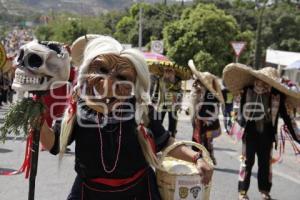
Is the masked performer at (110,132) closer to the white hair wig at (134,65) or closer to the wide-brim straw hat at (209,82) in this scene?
the white hair wig at (134,65)

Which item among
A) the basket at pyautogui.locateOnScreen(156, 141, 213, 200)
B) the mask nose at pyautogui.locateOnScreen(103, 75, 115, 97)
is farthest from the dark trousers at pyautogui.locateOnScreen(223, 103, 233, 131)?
the mask nose at pyautogui.locateOnScreen(103, 75, 115, 97)

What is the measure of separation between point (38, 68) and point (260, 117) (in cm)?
419

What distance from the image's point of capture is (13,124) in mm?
3256

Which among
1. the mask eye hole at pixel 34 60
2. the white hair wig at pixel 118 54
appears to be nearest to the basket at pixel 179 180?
the white hair wig at pixel 118 54

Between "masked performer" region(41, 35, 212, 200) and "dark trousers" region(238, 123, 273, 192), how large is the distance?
11.9 feet

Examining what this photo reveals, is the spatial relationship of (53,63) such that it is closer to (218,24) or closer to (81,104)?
(81,104)

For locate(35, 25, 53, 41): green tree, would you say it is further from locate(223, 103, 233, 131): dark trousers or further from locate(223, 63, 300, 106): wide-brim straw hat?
locate(223, 63, 300, 106): wide-brim straw hat

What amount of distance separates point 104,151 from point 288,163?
7.55 metres

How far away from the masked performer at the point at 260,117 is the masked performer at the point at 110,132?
Answer: 11.7 feet

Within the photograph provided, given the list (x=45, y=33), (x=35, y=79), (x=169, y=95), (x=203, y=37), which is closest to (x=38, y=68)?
(x=35, y=79)

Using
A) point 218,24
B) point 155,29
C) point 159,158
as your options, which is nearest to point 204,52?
point 218,24

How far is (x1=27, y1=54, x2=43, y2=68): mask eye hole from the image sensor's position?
3.10 meters

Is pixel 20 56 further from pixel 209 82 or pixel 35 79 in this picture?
pixel 209 82

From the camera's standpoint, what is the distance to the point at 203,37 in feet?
123
